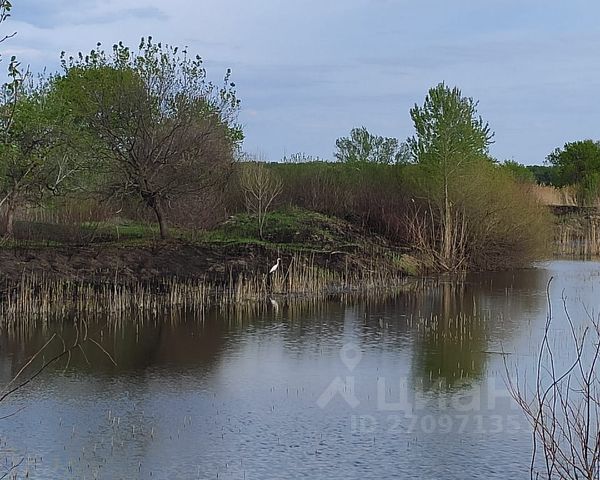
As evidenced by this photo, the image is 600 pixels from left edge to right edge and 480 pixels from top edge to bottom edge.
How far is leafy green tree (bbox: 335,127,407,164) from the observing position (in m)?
33.3

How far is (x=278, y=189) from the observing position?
87.8 feet

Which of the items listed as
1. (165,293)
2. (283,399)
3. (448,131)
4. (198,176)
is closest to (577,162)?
(448,131)

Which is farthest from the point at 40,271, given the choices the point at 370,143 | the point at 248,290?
the point at 370,143

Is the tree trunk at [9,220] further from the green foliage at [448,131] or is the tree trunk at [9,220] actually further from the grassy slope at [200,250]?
the green foliage at [448,131]

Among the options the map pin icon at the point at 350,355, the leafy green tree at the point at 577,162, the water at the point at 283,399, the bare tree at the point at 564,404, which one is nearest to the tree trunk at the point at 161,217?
the water at the point at 283,399

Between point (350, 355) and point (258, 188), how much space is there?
13.6 meters

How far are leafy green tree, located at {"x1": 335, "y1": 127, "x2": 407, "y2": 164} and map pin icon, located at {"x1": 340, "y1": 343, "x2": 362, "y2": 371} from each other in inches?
801

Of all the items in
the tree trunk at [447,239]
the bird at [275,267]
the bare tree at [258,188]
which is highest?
the bare tree at [258,188]

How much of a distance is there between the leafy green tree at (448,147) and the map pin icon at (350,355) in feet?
37.5

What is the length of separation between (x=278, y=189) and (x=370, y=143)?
8.37 m

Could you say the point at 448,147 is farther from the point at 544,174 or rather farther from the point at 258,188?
the point at 544,174

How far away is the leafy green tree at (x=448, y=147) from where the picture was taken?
941 inches

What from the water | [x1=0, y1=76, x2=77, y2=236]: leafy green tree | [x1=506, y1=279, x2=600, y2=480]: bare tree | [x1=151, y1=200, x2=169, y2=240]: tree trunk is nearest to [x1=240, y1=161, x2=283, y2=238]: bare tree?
[x1=151, y1=200, x2=169, y2=240]: tree trunk

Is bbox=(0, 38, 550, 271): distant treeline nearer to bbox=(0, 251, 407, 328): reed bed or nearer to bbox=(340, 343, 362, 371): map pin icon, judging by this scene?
bbox=(0, 251, 407, 328): reed bed
